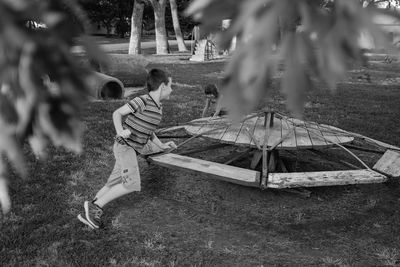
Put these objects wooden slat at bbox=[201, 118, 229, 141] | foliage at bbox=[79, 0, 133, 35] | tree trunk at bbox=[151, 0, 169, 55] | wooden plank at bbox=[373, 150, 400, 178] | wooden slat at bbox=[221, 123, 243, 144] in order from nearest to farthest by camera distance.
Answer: wooden plank at bbox=[373, 150, 400, 178] → wooden slat at bbox=[221, 123, 243, 144] → wooden slat at bbox=[201, 118, 229, 141] → tree trunk at bbox=[151, 0, 169, 55] → foliage at bbox=[79, 0, 133, 35]

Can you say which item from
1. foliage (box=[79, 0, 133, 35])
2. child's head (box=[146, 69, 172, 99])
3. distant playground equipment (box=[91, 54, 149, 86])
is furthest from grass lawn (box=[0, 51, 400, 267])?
foliage (box=[79, 0, 133, 35])

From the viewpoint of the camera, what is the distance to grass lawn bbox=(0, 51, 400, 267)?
3.49 meters

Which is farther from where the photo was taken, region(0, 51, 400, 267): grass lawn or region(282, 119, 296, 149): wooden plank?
region(282, 119, 296, 149): wooden plank

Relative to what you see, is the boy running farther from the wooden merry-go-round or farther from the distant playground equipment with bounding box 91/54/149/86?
the distant playground equipment with bounding box 91/54/149/86

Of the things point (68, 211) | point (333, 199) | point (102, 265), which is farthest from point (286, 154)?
point (102, 265)

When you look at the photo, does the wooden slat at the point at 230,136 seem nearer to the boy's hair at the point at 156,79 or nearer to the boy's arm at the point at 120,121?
the boy's hair at the point at 156,79

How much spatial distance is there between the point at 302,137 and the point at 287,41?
3823 mm

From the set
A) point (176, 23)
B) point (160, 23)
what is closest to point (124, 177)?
point (160, 23)

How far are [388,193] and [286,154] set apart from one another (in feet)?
4.83

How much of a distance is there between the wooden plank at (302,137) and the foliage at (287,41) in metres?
3.50

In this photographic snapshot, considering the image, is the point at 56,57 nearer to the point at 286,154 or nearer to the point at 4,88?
the point at 4,88

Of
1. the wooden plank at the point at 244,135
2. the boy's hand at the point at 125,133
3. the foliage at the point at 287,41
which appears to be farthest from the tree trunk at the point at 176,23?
the foliage at the point at 287,41

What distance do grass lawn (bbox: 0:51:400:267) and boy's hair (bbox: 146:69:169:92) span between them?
858mm

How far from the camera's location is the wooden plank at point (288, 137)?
4.36m
